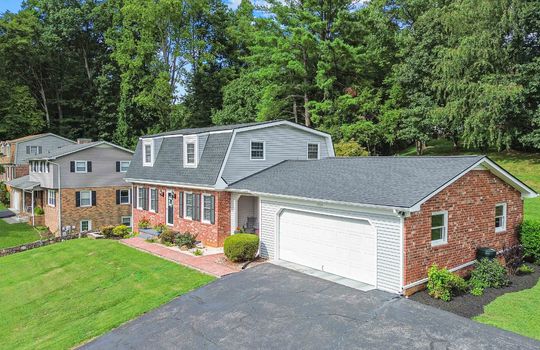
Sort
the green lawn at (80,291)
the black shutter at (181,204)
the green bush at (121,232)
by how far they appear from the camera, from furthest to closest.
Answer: the green bush at (121,232) → the black shutter at (181,204) → the green lawn at (80,291)

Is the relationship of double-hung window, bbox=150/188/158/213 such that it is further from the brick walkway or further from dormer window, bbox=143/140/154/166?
the brick walkway

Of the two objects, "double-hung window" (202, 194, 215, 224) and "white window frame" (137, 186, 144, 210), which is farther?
"white window frame" (137, 186, 144, 210)

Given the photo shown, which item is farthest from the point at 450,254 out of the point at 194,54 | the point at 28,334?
the point at 194,54

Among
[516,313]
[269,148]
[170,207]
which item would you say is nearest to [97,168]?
[170,207]

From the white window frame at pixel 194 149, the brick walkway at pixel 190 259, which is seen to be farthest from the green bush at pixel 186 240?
the white window frame at pixel 194 149

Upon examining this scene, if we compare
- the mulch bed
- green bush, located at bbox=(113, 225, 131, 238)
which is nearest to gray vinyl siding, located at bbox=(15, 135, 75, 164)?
green bush, located at bbox=(113, 225, 131, 238)

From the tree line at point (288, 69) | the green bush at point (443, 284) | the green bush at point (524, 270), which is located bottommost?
the green bush at point (524, 270)

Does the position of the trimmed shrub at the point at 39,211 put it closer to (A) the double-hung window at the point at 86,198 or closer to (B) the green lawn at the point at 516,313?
(A) the double-hung window at the point at 86,198
